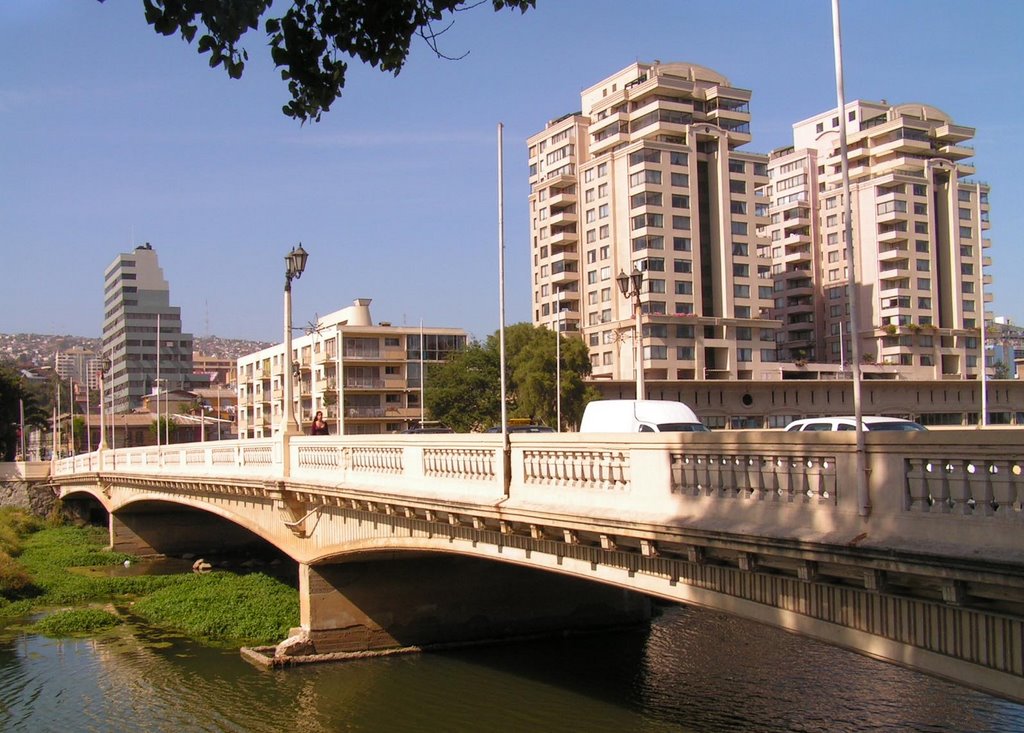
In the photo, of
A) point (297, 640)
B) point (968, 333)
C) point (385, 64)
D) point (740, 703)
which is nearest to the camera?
point (385, 64)

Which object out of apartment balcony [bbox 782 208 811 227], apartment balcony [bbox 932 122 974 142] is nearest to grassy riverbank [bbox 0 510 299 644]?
apartment balcony [bbox 782 208 811 227]

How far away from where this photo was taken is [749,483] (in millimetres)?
9734

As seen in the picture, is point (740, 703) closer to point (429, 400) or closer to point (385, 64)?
point (385, 64)

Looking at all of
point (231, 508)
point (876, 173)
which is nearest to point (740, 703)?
point (231, 508)

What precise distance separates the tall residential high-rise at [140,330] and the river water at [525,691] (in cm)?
14658

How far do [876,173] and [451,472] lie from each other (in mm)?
82517

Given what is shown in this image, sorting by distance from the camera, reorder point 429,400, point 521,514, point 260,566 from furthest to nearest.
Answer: point 429,400 < point 260,566 < point 521,514

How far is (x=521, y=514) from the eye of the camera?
12.9 m

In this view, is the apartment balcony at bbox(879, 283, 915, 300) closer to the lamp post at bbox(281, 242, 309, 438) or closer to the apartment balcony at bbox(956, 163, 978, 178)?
the apartment balcony at bbox(956, 163, 978, 178)

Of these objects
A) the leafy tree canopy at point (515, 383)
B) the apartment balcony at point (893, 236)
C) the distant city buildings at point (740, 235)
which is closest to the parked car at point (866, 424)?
the leafy tree canopy at point (515, 383)

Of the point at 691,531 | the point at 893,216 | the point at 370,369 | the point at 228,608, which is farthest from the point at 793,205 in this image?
the point at 691,531

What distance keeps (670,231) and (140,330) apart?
121 metres

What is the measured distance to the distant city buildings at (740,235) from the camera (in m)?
74.2

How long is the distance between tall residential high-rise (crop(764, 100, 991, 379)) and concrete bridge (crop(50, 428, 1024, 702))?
70390mm
